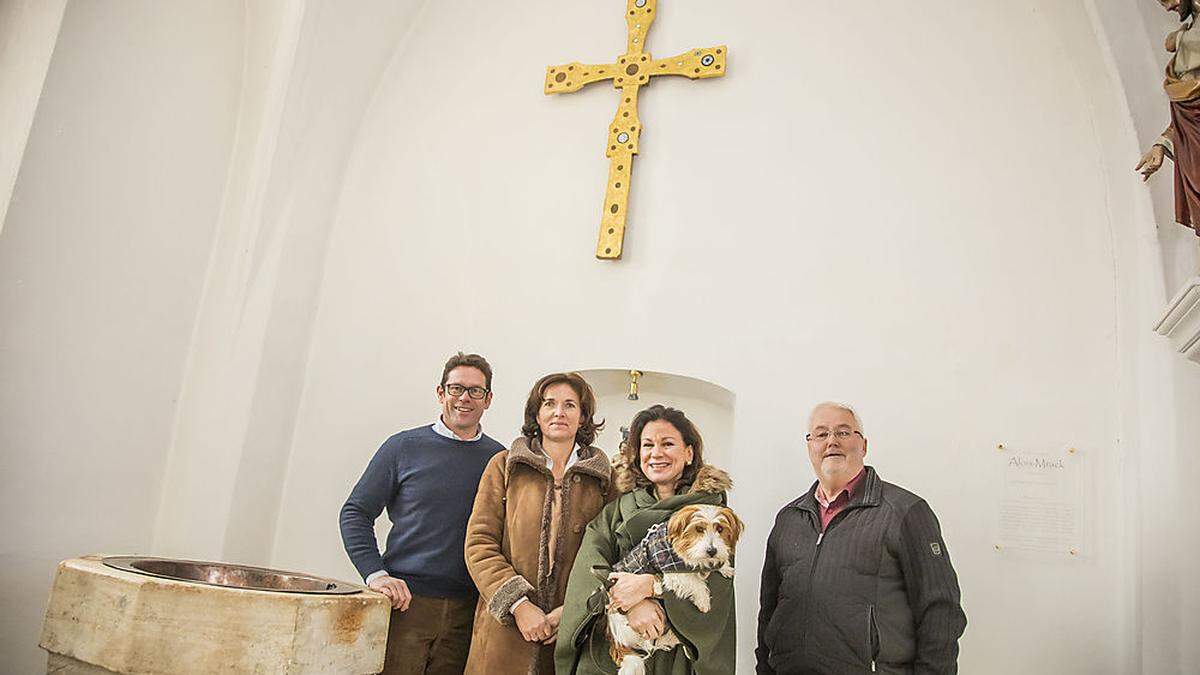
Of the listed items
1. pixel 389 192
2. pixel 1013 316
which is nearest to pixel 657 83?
pixel 389 192

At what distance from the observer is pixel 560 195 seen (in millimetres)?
5141

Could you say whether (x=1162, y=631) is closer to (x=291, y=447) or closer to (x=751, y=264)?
(x=751, y=264)

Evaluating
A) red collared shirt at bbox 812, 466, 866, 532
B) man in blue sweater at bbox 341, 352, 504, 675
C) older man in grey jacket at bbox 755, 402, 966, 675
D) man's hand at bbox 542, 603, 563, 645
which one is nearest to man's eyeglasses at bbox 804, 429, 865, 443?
older man in grey jacket at bbox 755, 402, 966, 675

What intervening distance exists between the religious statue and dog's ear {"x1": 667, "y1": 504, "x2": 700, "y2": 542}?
1.90 m

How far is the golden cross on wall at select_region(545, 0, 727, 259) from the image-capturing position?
491cm

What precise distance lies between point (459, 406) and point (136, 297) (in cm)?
197

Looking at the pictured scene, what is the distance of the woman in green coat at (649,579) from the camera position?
2.87m

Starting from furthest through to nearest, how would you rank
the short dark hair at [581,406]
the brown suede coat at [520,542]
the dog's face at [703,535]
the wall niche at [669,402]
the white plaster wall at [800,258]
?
the wall niche at [669,402] < the white plaster wall at [800,258] < the short dark hair at [581,406] < the brown suede coat at [520,542] < the dog's face at [703,535]

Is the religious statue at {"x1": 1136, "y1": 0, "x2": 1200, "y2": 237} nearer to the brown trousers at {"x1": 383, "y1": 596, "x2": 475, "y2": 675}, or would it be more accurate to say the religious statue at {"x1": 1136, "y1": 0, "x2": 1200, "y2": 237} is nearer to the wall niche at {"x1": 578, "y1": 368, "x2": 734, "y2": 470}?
the wall niche at {"x1": 578, "y1": 368, "x2": 734, "y2": 470}

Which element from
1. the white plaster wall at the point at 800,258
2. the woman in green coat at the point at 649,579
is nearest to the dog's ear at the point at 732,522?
the woman in green coat at the point at 649,579

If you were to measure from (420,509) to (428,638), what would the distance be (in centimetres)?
47

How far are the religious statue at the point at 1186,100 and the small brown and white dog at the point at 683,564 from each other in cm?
187

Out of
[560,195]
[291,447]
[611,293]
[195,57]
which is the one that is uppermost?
[195,57]

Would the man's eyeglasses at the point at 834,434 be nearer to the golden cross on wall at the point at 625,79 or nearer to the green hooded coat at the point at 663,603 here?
the green hooded coat at the point at 663,603
